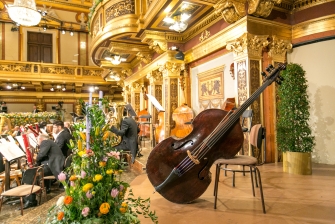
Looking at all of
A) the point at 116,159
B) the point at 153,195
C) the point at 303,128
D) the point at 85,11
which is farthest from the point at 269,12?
the point at 85,11

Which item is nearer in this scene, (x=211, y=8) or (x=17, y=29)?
(x=211, y=8)

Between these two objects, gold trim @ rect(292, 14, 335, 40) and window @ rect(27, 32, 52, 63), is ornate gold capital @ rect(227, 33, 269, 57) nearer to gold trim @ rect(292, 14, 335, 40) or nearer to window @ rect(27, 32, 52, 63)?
gold trim @ rect(292, 14, 335, 40)

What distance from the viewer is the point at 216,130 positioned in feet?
7.06

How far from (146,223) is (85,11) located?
16.6m

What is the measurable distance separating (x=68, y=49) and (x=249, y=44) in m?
14.3

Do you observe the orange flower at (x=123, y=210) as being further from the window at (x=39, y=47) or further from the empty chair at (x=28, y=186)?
the window at (x=39, y=47)

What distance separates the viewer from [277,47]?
4.50 meters

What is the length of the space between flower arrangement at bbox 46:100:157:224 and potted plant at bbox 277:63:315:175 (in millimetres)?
3163

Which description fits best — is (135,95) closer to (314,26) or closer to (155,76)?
(155,76)

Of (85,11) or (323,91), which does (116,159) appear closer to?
(323,91)

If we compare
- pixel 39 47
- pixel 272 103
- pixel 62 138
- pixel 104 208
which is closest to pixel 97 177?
pixel 104 208

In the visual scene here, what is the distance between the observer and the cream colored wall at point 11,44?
1404 cm

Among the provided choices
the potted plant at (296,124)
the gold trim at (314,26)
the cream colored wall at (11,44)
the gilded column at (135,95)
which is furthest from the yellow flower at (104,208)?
the cream colored wall at (11,44)

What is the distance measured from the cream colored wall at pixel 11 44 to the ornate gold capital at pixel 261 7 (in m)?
15.0
